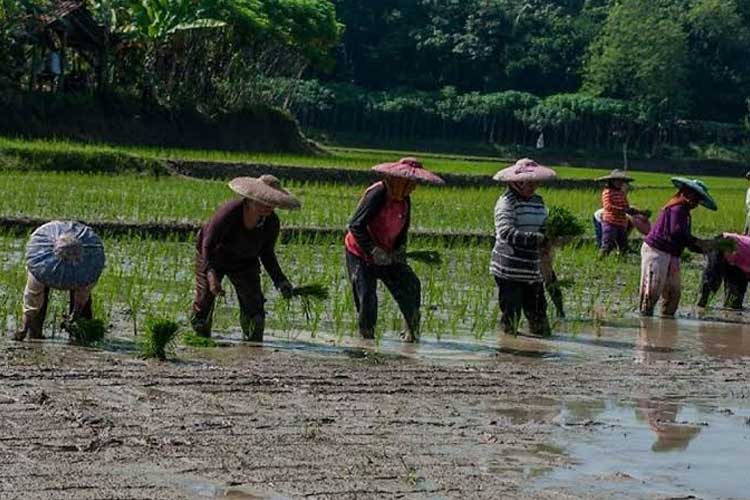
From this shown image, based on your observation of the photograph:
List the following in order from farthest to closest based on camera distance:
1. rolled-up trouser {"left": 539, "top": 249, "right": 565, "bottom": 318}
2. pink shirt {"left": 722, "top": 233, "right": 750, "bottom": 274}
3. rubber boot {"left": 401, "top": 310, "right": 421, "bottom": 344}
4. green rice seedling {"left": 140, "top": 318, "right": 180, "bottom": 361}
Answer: pink shirt {"left": 722, "top": 233, "right": 750, "bottom": 274}, rolled-up trouser {"left": 539, "top": 249, "right": 565, "bottom": 318}, rubber boot {"left": 401, "top": 310, "right": 421, "bottom": 344}, green rice seedling {"left": 140, "top": 318, "right": 180, "bottom": 361}

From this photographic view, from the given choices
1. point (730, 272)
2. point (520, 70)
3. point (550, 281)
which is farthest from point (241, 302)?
point (520, 70)

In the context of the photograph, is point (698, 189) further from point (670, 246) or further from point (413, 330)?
point (413, 330)

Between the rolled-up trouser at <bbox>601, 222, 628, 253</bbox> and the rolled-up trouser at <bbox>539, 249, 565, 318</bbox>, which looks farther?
the rolled-up trouser at <bbox>601, 222, 628, 253</bbox>

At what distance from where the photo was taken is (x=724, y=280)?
11.6 metres

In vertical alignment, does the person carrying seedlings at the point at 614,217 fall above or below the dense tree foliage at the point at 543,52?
below

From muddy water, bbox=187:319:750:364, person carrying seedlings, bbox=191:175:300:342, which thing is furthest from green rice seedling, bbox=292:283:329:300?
muddy water, bbox=187:319:750:364

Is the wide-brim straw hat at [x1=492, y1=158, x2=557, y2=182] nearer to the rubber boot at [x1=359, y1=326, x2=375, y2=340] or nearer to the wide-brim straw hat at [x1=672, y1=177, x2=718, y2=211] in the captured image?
the rubber boot at [x1=359, y1=326, x2=375, y2=340]

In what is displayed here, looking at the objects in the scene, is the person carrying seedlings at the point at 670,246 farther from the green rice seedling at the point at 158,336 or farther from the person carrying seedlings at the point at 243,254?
the green rice seedling at the point at 158,336

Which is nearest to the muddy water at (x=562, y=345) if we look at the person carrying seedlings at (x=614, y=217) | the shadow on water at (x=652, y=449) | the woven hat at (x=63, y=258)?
the woven hat at (x=63, y=258)

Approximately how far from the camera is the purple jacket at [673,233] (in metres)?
10.4

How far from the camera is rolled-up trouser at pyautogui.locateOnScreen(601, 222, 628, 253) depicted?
47.2ft

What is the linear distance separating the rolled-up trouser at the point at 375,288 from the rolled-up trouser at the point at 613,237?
5966mm

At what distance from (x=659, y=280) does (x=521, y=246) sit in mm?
2014

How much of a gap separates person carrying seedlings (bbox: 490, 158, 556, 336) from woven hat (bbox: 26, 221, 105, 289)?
2443 millimetres
